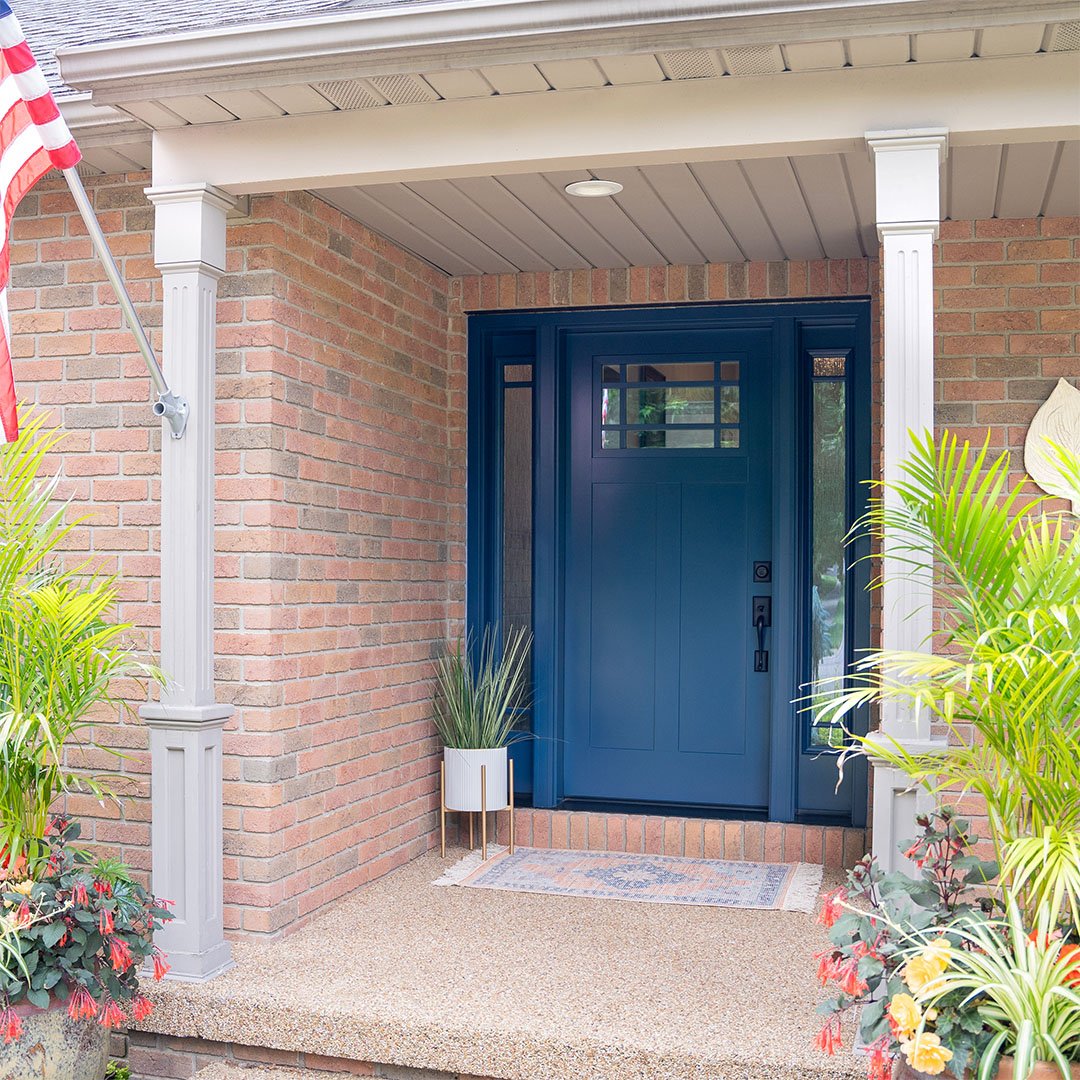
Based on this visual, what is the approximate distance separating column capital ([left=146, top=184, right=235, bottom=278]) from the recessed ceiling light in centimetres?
113

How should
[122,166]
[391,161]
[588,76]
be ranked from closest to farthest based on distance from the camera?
[588,76], [391,161], [122,166]

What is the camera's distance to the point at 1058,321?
14.3ft

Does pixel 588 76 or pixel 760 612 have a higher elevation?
pixel 588 76

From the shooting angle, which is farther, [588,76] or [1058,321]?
[1058,321]

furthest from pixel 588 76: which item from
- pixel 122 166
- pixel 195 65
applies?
pixel 122 166

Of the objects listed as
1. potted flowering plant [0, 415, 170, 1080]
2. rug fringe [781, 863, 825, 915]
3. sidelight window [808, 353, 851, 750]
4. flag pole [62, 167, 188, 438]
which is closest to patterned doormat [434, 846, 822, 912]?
rug fringe [781, 863, 825, 915]

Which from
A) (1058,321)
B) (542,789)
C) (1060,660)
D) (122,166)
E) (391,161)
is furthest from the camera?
(542,789)

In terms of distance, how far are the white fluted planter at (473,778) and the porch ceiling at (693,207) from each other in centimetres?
208

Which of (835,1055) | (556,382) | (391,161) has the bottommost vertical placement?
(835,1055)

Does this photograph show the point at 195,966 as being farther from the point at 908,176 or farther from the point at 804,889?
the point at 908,176

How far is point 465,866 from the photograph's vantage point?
4949mm

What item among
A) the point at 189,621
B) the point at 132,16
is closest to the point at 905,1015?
the point at 189,621

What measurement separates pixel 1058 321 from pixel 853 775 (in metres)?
1.97

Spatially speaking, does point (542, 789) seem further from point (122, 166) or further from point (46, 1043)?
point (122, 166)
